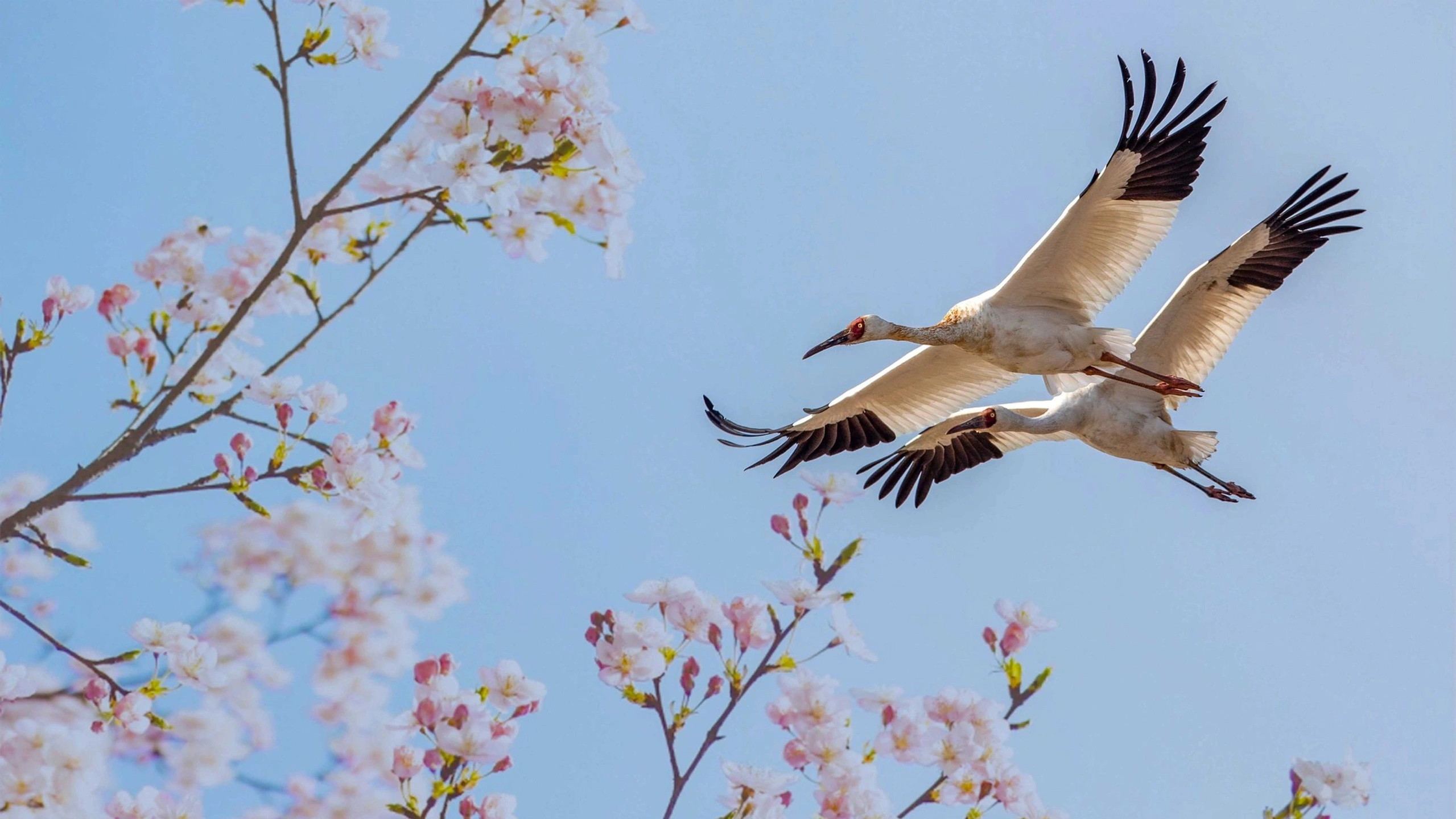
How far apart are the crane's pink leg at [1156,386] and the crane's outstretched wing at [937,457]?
1.78ft

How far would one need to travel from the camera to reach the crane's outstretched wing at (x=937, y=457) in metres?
6.39

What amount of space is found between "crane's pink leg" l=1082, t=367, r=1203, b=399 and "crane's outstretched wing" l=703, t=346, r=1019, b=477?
616mm

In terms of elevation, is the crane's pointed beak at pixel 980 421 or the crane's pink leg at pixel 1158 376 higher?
the crane's pointed beak at pixel 980 421

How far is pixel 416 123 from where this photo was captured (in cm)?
370

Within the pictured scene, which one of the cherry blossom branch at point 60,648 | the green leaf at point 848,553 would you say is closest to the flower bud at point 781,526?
the green leaf at point 848,553

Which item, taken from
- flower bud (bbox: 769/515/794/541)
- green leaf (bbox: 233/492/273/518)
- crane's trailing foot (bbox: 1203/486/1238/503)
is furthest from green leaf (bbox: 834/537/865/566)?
crane's trailing foot (bbox: 1203/486/1238/503)

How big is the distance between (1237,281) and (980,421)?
1.31 meters

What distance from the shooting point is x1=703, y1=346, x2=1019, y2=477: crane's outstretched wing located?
6.36m

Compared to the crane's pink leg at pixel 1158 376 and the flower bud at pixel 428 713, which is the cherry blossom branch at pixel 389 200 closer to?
the flower bud at pixel 428 713

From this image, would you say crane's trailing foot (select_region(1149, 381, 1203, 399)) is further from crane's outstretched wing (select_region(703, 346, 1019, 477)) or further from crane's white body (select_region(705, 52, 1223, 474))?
crane's outstretched wing (select_region(703, 346, 1019, 477))

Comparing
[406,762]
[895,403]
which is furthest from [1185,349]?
[406,762]

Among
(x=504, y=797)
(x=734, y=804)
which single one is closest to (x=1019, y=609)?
(x=734, y=804)

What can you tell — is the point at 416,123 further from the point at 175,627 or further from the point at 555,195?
the point at 175,627

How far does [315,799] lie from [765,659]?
1721 mm
